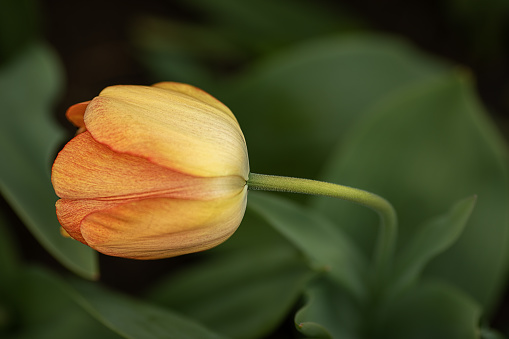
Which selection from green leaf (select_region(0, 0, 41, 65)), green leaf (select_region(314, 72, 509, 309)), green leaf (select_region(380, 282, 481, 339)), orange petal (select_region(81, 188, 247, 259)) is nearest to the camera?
orange petal (select_region(81, 188, 247, 259))

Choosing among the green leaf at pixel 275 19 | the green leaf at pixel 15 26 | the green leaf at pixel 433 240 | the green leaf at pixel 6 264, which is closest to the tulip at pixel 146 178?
the green leaf at pixel 433 240

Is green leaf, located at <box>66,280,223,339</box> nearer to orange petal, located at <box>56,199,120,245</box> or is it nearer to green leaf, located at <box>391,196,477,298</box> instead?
orange petal, located at <box>56,199,120,245</box>

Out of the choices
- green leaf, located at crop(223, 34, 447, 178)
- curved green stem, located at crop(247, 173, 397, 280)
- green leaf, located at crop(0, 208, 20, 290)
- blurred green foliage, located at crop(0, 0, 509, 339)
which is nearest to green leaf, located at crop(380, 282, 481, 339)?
blurred green foliage, located at crop(0, 0, 509, 339)

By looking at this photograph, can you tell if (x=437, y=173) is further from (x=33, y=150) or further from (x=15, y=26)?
(x=15, y=26)

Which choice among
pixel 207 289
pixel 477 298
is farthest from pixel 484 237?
pixel 207 289

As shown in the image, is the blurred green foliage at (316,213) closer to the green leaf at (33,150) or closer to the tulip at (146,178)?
the green leaf at (33,150)

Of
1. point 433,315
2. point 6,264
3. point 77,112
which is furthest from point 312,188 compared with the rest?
point 6,264

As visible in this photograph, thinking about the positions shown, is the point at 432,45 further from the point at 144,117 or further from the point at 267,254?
the point at 144,117
